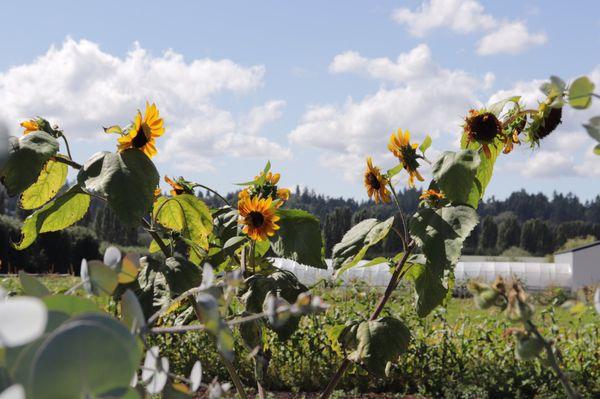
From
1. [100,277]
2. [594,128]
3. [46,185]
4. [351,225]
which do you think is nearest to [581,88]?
[594,128]

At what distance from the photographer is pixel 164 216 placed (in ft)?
5.09

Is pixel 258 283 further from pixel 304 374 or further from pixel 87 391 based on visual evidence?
pixel 304 374

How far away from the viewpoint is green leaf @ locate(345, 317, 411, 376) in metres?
1.47

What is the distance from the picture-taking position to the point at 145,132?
146 centimetres

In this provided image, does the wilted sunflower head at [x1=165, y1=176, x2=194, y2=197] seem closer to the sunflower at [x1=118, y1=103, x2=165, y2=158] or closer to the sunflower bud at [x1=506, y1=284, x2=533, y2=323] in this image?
the sunflower at [x1=118, y1=103, x2=165, y2=158]

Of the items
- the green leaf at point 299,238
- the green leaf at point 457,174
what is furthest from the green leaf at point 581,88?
the green leaf at point 299,238

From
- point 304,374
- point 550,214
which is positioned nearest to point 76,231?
point 304,374

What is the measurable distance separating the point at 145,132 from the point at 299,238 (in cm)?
44

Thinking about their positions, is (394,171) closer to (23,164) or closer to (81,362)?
(23,164)

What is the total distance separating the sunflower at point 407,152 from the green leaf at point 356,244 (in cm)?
23

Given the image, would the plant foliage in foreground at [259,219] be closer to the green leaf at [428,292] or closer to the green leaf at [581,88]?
the green leaf at [428,292]

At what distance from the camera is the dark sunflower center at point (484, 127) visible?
148 cm

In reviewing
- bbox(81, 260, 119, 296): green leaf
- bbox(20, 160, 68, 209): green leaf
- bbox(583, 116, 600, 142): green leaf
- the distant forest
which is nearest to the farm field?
the distant forest

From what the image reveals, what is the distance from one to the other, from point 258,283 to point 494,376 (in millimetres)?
3496
